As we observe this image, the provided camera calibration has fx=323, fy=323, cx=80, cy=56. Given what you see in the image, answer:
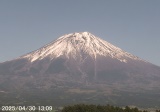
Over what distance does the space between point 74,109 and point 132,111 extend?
22825 mm

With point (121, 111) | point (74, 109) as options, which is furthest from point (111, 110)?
point (74, 109)

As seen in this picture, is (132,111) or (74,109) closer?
(132,111)

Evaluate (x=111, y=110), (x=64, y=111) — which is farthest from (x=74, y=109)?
(x=111, y=110)

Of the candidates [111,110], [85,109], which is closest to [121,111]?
[111,110]

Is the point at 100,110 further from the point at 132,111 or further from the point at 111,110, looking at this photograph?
the point at 132,111

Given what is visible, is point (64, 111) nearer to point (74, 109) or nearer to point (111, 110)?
point (74, 109)

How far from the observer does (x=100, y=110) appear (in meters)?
119

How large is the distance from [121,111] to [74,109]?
17.9 m

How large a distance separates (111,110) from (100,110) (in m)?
5.56

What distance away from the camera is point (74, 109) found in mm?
120438

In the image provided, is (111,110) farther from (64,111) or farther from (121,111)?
(64,111)

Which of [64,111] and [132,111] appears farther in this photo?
[64,111]

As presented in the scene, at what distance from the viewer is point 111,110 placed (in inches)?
4525

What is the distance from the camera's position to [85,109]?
119 meters
